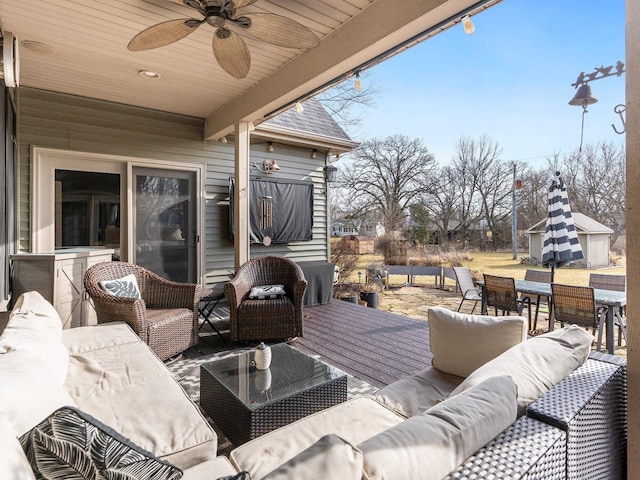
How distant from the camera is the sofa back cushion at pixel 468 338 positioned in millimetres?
1895

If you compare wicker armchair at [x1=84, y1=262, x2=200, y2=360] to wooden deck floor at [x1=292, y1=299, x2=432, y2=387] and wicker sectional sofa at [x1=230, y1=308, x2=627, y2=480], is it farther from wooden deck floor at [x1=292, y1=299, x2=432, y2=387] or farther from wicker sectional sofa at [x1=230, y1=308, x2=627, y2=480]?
wicker sectional sofa at [x1=230, y1=308, x2=627, y2=480]

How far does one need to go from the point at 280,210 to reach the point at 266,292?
247 centimetres

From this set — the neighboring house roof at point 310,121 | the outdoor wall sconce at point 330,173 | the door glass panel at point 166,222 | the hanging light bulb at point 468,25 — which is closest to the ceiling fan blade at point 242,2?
A: the hanging light bulb at point 468,25

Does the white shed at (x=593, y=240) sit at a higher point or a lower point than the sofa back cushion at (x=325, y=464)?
higher

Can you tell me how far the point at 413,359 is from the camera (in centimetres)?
334

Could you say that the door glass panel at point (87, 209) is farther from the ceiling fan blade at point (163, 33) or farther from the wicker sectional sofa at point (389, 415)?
the ceiling fan blade at point (163, 33)

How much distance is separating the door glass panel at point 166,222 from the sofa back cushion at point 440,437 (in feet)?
15.9

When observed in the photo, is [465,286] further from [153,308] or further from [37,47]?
[37,47]

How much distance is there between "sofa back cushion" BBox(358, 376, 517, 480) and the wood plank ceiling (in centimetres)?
230

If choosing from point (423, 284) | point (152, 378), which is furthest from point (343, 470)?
point (423, 284)

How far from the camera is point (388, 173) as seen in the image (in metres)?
14.7

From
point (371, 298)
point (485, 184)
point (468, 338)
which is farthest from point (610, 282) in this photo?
point (485, 184)

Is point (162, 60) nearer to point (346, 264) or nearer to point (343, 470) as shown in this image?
point (343, 470)

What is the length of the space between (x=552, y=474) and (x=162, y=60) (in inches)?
161
